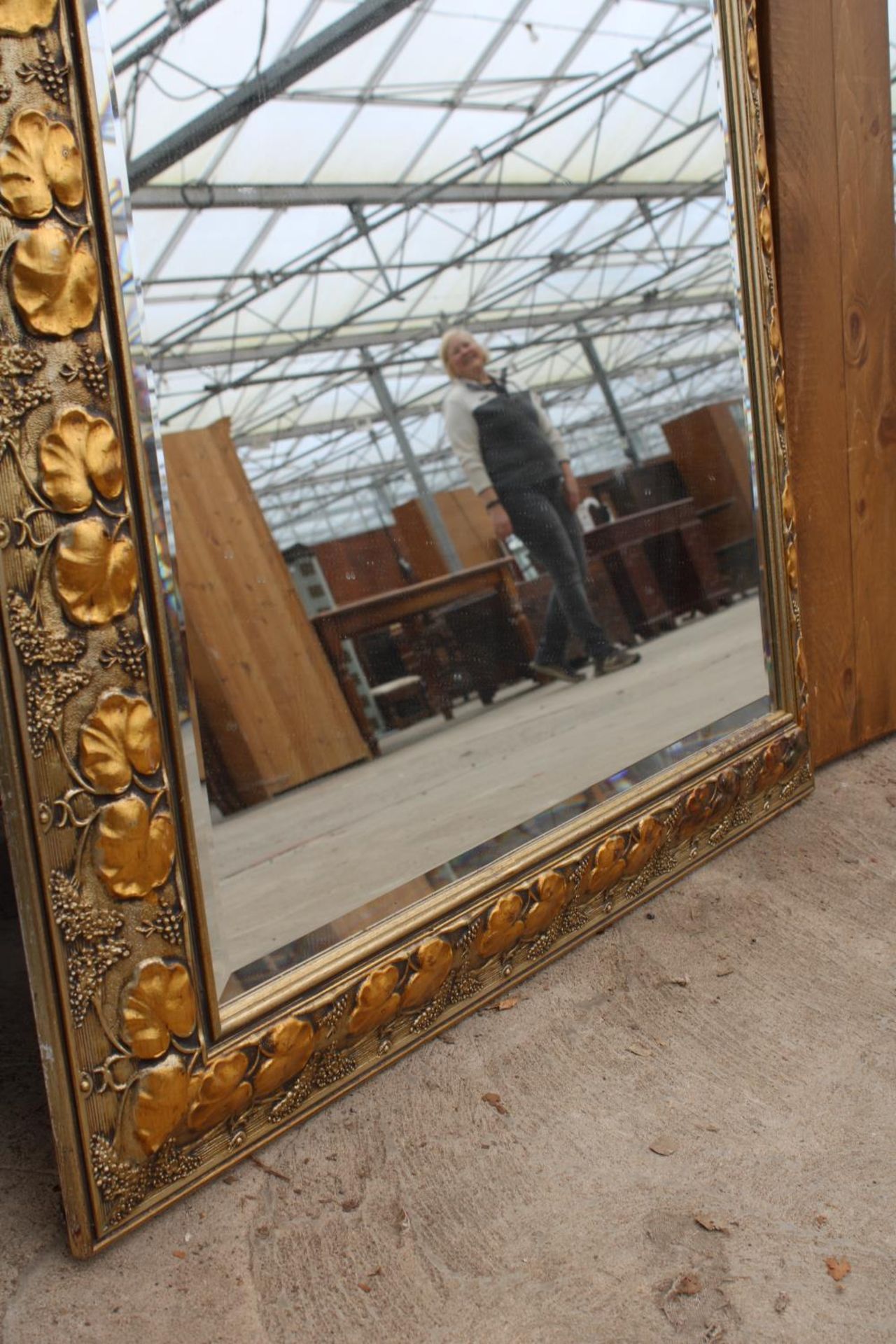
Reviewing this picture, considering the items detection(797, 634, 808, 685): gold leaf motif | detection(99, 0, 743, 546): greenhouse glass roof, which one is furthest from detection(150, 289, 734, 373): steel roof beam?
detection(797, 634, 808, 685): gold leaf motif

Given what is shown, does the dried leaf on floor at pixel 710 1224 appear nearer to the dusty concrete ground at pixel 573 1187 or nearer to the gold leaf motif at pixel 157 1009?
the dusty concrete ground at pixel 573 1187

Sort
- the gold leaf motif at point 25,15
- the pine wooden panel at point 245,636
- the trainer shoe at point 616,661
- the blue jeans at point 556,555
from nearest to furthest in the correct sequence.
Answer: the gold leaf motif at point 25,15 → the pine wooden panel at point 245,636 → the blue jeans at point 556,555 → the trainer shoe at point 616,661

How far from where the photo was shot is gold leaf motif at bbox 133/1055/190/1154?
3.63ft

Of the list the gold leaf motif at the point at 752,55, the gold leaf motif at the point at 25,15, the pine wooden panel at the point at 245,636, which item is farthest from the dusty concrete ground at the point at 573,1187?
the gold leaf motif at the point at 752,55

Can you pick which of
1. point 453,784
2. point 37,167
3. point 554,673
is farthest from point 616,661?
point 37,167

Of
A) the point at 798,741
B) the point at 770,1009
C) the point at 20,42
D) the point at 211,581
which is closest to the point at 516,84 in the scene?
the point at 20,42

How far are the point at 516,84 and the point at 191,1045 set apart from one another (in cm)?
136

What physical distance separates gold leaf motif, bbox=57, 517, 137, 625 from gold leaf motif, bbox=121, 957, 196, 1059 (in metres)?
0.38

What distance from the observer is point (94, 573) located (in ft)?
3.42

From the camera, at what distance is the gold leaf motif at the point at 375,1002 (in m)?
1.30

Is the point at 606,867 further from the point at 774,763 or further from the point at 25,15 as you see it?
the point at 25,15

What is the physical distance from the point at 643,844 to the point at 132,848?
0.87 metres

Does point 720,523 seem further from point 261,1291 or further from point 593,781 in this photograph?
point 261,1291

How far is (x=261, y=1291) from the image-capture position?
1.05 meters
